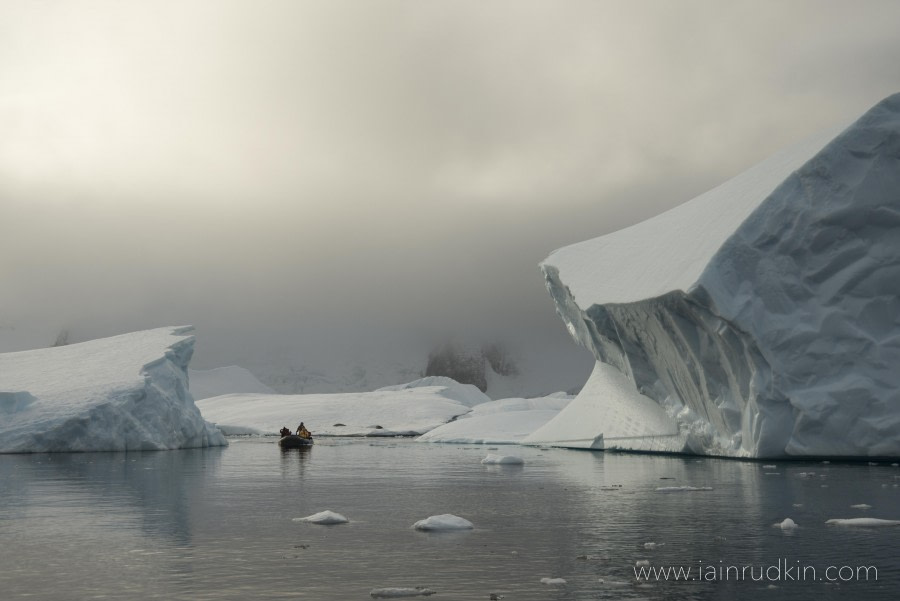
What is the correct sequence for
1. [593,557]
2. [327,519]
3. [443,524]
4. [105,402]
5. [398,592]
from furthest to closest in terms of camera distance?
[105,402] < [327,519] < [443,524] < [593,557] < [398,592]

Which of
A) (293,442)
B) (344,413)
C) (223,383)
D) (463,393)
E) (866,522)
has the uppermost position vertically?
(223,383)

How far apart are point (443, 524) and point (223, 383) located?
85529 millimetres

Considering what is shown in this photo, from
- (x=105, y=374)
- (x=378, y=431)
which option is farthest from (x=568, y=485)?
(x=378, y=431)

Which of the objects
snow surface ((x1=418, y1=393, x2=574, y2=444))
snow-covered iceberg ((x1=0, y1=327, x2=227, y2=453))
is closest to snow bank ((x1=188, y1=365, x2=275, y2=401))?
snow surface ((x1=418, y1=393, x2=574, y2=444))

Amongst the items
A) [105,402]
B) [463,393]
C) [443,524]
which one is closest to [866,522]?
[443,524]

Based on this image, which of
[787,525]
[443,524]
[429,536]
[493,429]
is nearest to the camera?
[429,536]

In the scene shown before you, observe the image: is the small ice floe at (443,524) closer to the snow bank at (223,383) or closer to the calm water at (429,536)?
the calm water at (429,536)

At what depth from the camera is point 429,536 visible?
908 centimetres

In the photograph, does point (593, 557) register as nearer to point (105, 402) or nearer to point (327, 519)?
point (327, 519)

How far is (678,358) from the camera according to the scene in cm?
2350

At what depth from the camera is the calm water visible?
6457 millimetres

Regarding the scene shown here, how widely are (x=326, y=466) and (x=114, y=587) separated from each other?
52.2 ft

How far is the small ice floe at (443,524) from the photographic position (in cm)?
949

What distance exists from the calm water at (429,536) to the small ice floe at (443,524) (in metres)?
0.19
